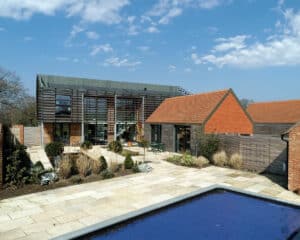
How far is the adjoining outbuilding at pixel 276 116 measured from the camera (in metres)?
27.2

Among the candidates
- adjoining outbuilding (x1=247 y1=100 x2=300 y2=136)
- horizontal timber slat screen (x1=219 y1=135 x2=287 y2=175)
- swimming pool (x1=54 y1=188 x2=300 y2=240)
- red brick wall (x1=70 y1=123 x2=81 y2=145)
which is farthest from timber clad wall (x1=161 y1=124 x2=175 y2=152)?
swimming pool (x1=54 y1=188 x2=300 y2=240)

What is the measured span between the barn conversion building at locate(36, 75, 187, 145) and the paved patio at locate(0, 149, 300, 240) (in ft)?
52.8

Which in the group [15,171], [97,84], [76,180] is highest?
[97,84]

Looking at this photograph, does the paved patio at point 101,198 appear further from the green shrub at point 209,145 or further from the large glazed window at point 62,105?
the large glazed window at point 62,105

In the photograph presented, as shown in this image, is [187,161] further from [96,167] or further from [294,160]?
[294,160]

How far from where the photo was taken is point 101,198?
30.8 feet

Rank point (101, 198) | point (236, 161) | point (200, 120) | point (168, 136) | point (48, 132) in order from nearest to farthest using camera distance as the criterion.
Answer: point (101, 198)
point (236, 161)
point (200, 120)
point (168, 136)
point (48, 132)

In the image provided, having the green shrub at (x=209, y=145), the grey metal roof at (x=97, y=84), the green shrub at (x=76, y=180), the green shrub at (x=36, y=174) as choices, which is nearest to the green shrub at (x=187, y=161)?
the green shrub at (x=209, y=145)

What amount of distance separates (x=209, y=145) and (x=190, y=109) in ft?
20.3

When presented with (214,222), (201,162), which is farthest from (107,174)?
(214,222)

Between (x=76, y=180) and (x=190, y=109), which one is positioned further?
(x=190, y=109)

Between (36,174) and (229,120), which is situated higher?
(229,120)

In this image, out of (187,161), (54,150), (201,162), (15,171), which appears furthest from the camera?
(54,150)

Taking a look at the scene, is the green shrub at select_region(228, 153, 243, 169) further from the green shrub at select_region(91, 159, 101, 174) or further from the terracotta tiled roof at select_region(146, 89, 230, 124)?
the green shrub at select_region(91, 159, 101, 174)
